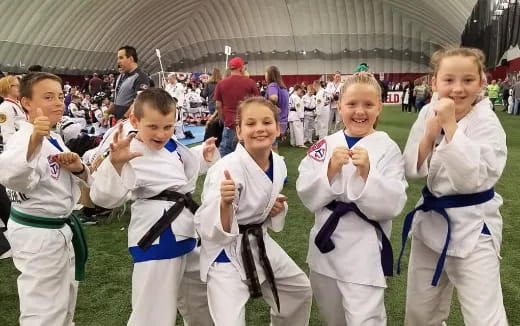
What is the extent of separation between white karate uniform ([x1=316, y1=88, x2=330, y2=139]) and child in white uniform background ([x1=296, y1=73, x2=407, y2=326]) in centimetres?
1010

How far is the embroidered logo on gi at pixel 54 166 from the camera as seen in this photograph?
250cm

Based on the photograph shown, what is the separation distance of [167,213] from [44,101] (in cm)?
95

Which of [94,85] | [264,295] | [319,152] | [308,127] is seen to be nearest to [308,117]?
[308,127]

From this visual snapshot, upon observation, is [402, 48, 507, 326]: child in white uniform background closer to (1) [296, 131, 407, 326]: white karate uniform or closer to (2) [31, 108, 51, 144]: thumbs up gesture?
(1) [296, 131, 407, 326]: white karate uniform

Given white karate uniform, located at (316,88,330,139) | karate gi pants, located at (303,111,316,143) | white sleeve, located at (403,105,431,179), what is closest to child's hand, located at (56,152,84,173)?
white sleeve, located at (403,105,431,179)

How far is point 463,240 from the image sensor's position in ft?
7.28

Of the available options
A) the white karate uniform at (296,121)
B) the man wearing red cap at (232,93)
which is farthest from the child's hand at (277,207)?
the white karate uniform at (296,121)

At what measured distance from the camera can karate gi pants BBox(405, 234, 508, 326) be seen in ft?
7.01

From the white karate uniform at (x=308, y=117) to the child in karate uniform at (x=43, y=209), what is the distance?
10.2 metres

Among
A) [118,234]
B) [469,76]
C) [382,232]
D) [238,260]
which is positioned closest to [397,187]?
[382,232]

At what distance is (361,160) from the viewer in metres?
2.07

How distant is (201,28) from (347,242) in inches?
1749

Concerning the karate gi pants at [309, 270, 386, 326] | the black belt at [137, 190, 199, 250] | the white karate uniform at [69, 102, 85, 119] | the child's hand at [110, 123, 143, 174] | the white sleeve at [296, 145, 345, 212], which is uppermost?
the white karate uniform at [69, 102, 85, 119]

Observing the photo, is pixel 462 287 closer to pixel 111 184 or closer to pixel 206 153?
pixel 206 153
